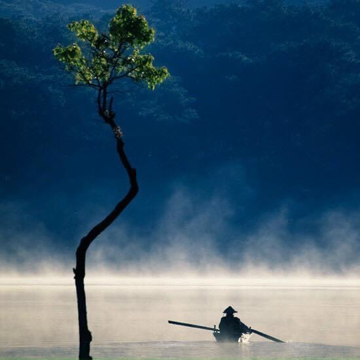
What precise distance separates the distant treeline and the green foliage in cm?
13261

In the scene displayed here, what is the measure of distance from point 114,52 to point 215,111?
146 m

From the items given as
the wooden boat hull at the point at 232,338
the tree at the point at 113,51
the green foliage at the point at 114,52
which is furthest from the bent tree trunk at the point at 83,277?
the wooden boat hull at the point at 232,338

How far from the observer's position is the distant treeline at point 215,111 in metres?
166

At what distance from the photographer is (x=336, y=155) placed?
164375 mm

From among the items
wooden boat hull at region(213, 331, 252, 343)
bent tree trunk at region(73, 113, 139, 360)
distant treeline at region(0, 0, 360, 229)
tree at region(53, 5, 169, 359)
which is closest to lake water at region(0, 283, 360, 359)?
wooden boat hull at region(213, 331, 252, 343)

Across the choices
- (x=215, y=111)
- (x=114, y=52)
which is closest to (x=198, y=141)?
(x=215, y=111)

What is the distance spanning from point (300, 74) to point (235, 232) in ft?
119

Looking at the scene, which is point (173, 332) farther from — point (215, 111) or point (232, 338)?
point (215, 111)

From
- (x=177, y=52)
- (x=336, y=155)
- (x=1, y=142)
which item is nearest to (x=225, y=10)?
(x=177, y=52)

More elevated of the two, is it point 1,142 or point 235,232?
point 1,142

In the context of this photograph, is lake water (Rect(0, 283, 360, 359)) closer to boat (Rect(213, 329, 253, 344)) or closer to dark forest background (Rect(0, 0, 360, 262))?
boat (Rect(213, 329, 253, 344))

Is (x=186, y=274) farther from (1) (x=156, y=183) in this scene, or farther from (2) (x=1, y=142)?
(2) (x=1, y=142)

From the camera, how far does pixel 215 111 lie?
566 ft

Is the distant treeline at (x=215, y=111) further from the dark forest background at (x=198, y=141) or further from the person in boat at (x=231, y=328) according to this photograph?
the person in boat at (x=231, y=328)
